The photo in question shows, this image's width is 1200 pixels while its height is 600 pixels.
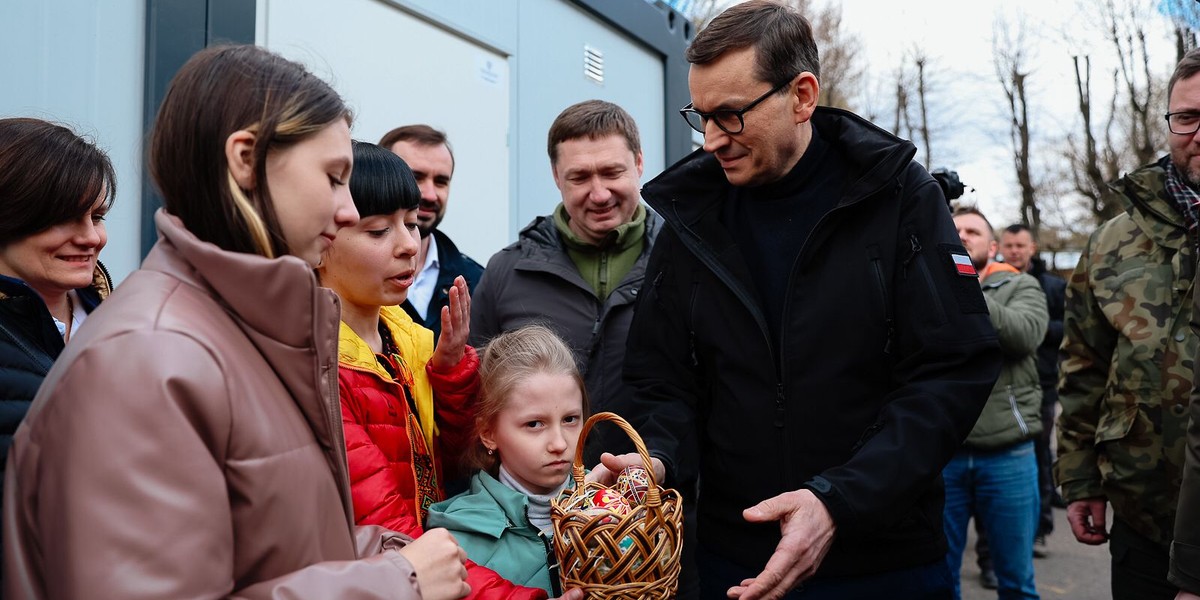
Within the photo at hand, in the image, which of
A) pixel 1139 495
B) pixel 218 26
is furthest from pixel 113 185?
pixel 1139 495

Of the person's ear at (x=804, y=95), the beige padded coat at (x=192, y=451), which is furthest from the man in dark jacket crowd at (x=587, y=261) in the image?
the beige padded coat at (x=192, y=451)

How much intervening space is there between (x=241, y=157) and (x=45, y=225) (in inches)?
42.2

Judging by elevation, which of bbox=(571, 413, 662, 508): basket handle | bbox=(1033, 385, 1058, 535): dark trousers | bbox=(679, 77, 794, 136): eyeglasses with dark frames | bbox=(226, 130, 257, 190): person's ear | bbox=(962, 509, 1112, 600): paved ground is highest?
bbox=(679, 77, 794, 136): eyeglasses with dark frames

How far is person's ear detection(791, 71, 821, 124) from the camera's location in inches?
96.5

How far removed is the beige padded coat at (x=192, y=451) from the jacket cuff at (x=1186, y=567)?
5.61ft

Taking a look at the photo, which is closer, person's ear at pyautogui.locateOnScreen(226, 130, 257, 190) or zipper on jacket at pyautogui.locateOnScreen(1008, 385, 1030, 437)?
person's ear at pyautogui.locateOnScreen(226, 130, 257, 190)

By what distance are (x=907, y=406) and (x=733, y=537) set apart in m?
0.57

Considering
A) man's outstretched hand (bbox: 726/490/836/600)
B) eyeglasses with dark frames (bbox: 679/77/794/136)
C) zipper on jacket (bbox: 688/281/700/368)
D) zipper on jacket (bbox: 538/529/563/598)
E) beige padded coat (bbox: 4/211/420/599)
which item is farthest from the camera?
zipper on jacket (bbox: 688/281/700/368)

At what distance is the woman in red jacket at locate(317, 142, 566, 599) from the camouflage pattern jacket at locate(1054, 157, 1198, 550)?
2006 mm

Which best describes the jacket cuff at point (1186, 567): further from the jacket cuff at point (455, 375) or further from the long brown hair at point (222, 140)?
the long brown hair at point (222, 140)

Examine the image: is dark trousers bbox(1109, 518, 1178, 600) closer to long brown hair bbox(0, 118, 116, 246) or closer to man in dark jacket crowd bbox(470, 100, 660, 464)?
man in dark jacket crowd bbox(470, 100, 660, 464)

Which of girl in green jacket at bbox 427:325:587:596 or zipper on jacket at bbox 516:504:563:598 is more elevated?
girl in green jacket at bbox 427:325:587:596

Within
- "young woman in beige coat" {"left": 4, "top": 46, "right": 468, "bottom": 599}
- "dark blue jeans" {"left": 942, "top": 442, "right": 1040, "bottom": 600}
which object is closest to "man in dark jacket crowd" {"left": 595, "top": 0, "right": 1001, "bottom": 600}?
"young woman in beige coat" {"left": 4, "top": 46, "right": 468, "bottom": 599}

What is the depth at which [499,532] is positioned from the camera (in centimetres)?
222
